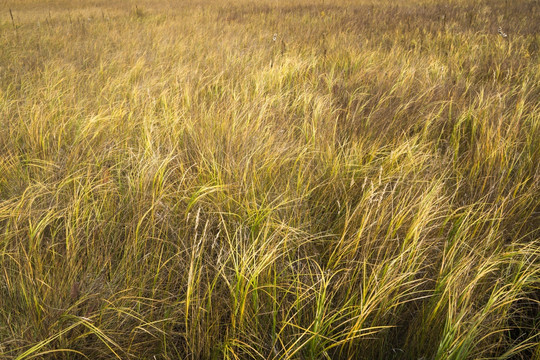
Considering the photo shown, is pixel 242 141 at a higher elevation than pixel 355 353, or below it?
higher

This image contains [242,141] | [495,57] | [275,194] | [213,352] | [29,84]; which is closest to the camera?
[213,352]

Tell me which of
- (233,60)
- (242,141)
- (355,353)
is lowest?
(355,353)

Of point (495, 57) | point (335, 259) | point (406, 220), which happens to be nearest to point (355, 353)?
point (335, 259)

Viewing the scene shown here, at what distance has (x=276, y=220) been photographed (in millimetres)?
1284

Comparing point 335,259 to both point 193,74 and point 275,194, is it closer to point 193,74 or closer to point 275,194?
point 275,194

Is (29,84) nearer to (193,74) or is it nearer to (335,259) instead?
(193,74)

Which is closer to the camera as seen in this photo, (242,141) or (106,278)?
(106,278)

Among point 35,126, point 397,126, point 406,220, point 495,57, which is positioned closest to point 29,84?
point 35,126

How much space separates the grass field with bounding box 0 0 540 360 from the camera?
922 mm

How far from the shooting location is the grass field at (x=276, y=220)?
0.92 metres

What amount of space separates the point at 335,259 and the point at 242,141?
0.85 meters

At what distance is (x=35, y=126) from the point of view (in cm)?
201

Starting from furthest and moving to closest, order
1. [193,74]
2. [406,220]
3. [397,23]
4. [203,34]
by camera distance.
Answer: [397,23] → [203,34] → [193,74] → [406,220]

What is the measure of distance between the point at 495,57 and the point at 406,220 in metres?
3.57
